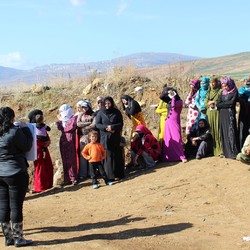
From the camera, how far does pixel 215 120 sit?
9.92 m

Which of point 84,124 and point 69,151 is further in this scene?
point 69,151

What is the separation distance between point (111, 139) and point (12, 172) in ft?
13.5

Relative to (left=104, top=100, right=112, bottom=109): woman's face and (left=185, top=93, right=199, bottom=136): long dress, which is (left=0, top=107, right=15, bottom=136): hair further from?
(left=185, top=93, right=199, bottom=136): long dress

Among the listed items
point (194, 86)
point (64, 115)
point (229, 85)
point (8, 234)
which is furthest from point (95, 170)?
point (8, 234)

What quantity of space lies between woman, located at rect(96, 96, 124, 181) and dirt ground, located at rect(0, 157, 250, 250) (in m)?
0.33

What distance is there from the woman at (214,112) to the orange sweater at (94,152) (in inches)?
86.6

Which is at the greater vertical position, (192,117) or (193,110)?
(193,110)

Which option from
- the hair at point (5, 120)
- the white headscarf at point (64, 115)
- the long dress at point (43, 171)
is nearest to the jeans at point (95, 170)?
the long dress at point (43, 171)

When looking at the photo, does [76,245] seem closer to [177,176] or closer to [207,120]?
[177,176]

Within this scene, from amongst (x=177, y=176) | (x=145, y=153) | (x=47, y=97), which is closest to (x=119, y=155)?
(x=145, y=153)

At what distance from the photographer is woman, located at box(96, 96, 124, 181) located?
32.9ft

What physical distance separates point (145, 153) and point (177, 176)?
4.28 feet

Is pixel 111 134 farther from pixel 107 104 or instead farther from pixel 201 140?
pixel 201 140

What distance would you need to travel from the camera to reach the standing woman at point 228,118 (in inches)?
368
